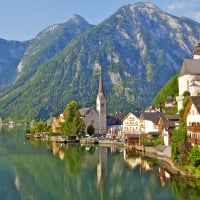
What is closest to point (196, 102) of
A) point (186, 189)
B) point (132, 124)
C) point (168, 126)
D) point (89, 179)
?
point (186, 189)

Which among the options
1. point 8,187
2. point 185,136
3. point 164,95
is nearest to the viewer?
point 8,187

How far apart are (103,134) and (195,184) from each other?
91783 millimetres

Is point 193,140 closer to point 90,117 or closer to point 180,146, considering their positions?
point 180,146

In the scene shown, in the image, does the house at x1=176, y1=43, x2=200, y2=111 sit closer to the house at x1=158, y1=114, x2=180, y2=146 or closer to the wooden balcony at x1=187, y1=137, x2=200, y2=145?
the house at x1=158, y1=114, x2=180, y2=146

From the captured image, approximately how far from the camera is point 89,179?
5931 centimetres

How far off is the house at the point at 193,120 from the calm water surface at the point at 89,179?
5.98 meters

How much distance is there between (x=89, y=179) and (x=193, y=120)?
53.4ft

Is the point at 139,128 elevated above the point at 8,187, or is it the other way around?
the point at 139,128

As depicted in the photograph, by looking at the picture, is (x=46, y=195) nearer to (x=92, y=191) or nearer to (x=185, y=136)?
(x=92, y=191)

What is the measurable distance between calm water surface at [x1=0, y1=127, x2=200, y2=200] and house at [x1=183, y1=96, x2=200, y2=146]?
598 cm

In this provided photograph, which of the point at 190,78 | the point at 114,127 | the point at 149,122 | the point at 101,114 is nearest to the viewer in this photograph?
the point at 190,78

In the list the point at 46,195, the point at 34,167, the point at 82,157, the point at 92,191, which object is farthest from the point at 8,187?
the point at 82,157

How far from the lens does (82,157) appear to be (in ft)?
273

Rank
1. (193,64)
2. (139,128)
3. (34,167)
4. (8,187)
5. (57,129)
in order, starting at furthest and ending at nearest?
(57,129) < (139,128) < (193,64) < (34,167) < (8,187)
